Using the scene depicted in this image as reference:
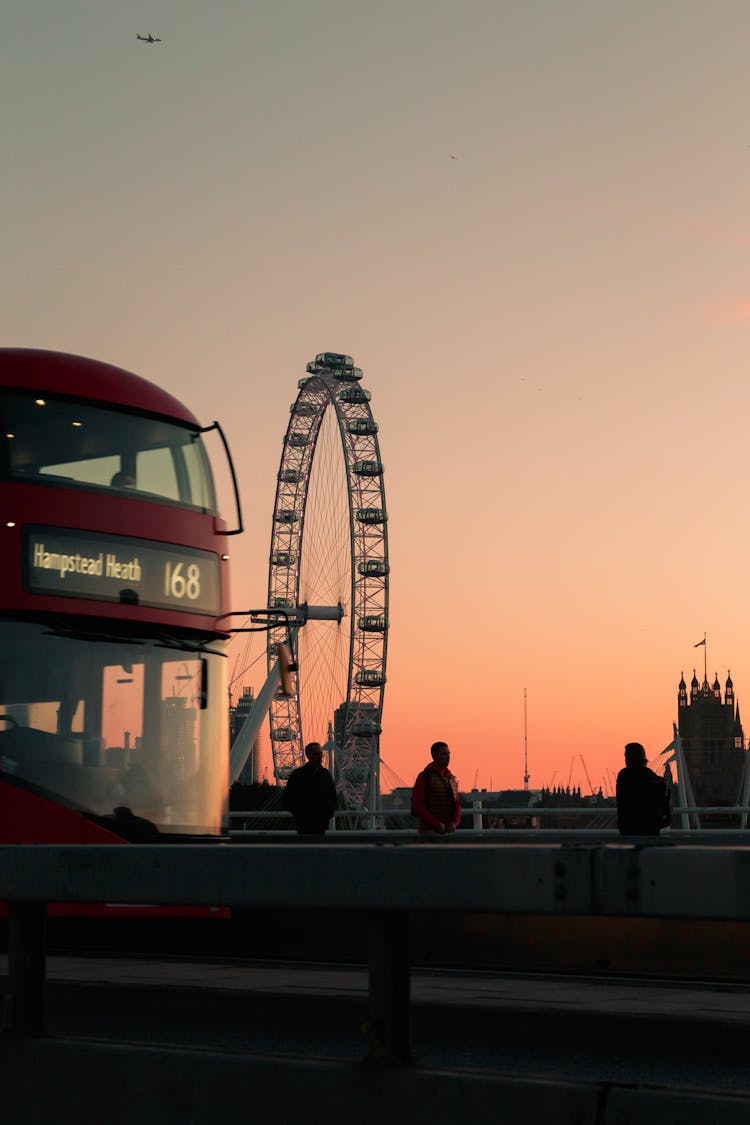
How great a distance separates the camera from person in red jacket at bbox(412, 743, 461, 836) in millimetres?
16297

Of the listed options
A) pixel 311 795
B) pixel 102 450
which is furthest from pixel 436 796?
pixel 102 450

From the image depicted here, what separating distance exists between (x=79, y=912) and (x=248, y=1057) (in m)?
7.98

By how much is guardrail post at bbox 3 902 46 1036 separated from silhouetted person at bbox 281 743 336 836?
12149 millimetres

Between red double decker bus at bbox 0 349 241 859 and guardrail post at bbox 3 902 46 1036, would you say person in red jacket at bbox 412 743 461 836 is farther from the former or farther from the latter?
guardrail post at bbox 3 902 46 1036

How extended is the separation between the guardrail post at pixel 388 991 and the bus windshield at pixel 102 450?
373 inches

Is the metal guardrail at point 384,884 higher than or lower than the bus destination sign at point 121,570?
lower

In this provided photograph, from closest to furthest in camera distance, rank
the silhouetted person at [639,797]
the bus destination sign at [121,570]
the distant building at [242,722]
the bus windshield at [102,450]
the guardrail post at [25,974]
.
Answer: the guardrail post at [25,974]
the bus destination sign at [121,570]
the bus windshield at [102,450]
the silhouetted person at [639,797]
the distant building at [242,722]

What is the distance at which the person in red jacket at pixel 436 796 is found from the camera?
53.5ft

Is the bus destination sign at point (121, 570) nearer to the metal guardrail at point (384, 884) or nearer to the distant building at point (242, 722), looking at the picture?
the metal guardrail at point (384, 884)

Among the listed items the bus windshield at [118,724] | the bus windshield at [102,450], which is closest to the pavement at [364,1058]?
the bus windshield at [118,724]

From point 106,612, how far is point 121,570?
37 centimetres

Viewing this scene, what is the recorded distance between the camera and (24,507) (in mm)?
13055

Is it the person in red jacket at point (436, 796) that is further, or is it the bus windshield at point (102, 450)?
the person in red jacket at point (436, 796)

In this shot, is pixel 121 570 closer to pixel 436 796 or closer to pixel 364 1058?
pixel 436 796
